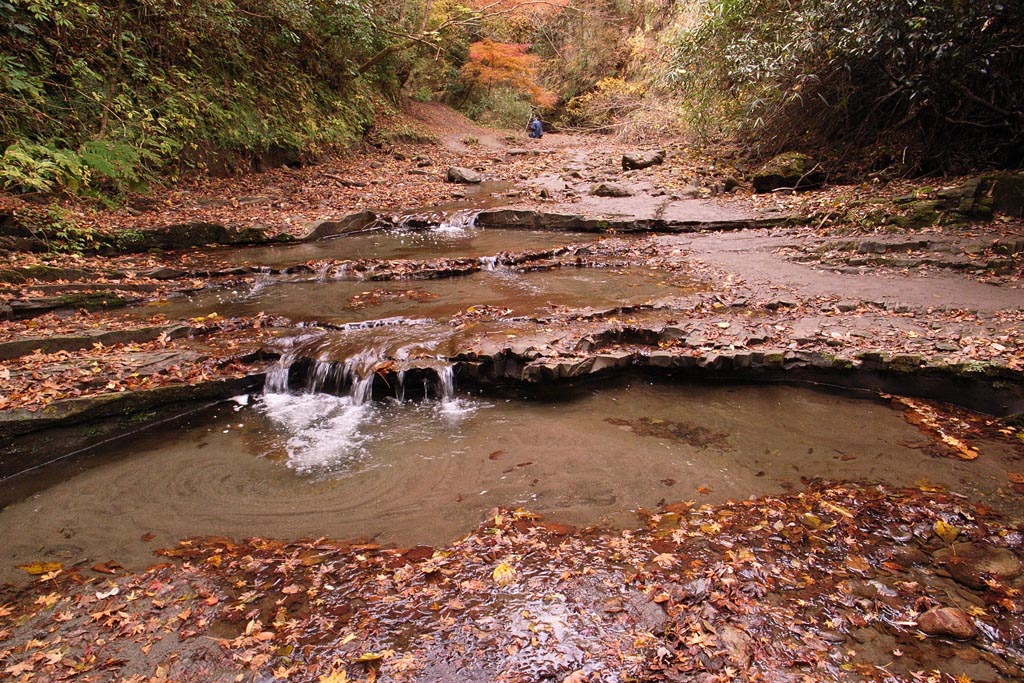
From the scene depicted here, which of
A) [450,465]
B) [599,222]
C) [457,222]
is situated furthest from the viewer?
[457,222]

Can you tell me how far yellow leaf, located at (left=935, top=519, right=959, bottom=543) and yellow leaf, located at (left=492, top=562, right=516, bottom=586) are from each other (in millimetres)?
2805

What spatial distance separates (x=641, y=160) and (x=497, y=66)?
17.4m

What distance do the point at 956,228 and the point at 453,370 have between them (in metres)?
8.71

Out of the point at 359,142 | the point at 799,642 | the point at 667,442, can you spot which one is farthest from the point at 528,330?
the point at 359,142

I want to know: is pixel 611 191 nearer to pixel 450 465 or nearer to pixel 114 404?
pixel 450 465

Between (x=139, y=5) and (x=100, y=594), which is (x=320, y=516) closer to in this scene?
(x=100, y=594)

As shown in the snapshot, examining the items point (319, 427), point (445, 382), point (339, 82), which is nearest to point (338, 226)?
point (445, 382)

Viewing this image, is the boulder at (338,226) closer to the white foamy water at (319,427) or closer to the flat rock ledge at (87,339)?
the flat rock ledge at (87,339)

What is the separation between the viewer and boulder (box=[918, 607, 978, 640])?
2.71 meters

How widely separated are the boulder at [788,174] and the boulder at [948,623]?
38.3ft

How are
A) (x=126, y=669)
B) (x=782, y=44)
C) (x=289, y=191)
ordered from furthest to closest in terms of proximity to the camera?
1. (x=289, y=191)
2. (x=782, y=44)
3. (x=126, y=669)

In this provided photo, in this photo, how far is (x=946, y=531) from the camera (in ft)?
11.2

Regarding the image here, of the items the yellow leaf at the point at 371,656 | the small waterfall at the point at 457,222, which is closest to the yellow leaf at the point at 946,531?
the yellow leaf at the point at 371,656

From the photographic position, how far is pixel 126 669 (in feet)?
8.70
